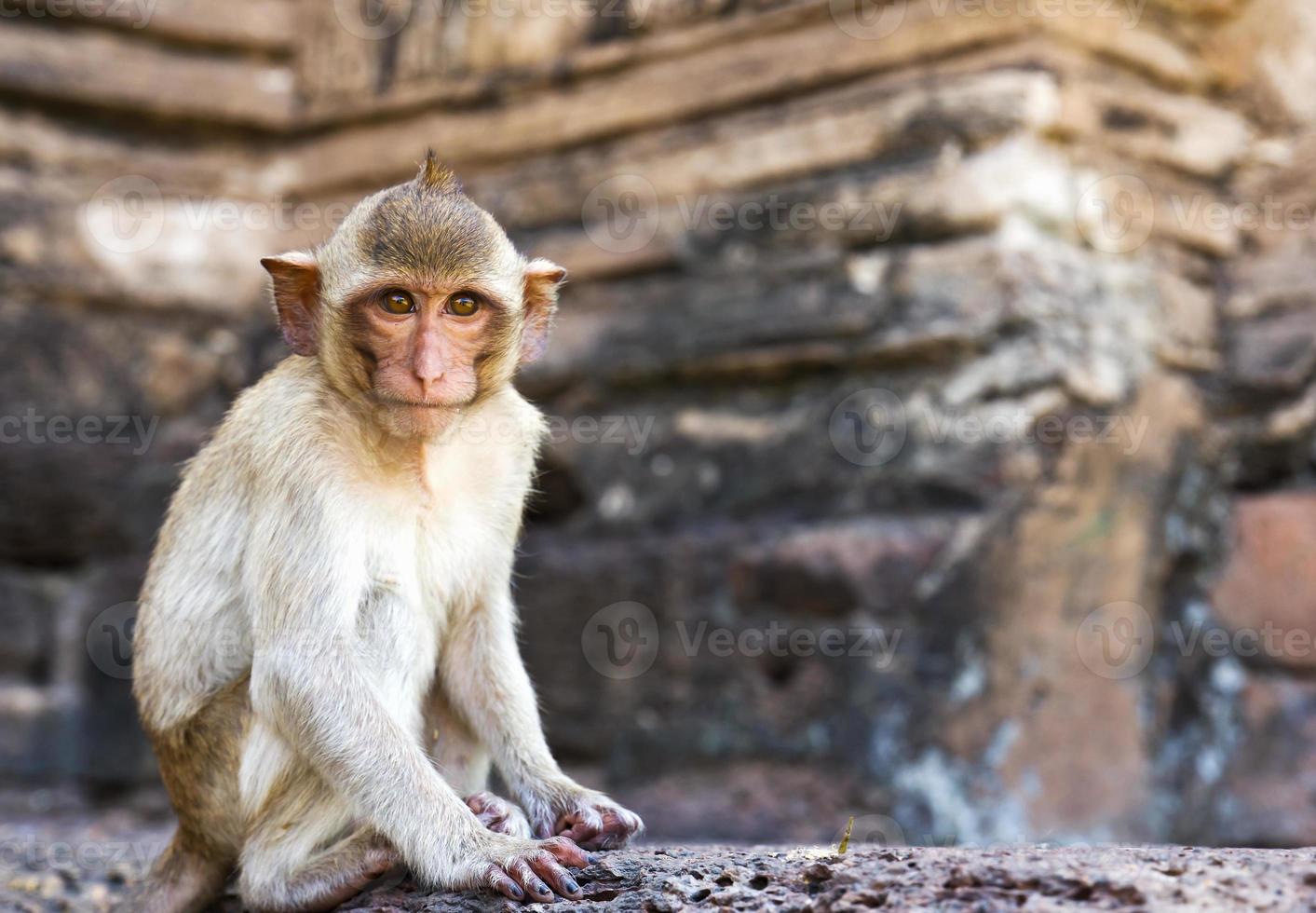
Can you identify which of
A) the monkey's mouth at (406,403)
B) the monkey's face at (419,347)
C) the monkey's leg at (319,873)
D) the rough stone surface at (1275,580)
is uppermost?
the monkey's face at (419,347)

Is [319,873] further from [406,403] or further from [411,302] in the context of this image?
[411,302]

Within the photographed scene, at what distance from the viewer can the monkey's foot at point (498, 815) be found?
3.41m

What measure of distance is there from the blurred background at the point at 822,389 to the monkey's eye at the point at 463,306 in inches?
87.9

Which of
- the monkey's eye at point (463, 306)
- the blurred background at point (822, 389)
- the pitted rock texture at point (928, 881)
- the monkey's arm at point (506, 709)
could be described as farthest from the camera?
the blurred background at point (822, 389)

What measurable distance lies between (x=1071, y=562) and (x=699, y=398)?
156cm

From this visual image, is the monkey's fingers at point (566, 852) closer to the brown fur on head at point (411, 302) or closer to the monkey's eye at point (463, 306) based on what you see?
the brown fur on head at point (411, 302)

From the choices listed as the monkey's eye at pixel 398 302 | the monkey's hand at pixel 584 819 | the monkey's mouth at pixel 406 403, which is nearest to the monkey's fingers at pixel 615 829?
the monkey's hand at pixel 584 819

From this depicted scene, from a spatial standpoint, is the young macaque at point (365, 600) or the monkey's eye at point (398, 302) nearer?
the young macaque at point (365, 600)

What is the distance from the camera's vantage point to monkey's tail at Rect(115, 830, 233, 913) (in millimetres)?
3598

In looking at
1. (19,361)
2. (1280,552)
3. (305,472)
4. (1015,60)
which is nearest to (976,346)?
(1015,60)

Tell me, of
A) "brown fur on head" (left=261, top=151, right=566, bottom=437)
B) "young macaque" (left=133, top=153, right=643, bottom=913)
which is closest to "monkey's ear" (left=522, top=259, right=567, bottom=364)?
"young macaque" (left=133, top=153, right=643, bottom=913)

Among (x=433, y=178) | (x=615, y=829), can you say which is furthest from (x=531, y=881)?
(x=433, y=178)

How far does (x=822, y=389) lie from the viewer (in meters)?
5.53

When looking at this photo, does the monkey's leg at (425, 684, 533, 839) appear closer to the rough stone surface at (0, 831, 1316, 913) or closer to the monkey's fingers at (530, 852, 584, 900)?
the rough stone surface at (0, 831, 1316, 913)
